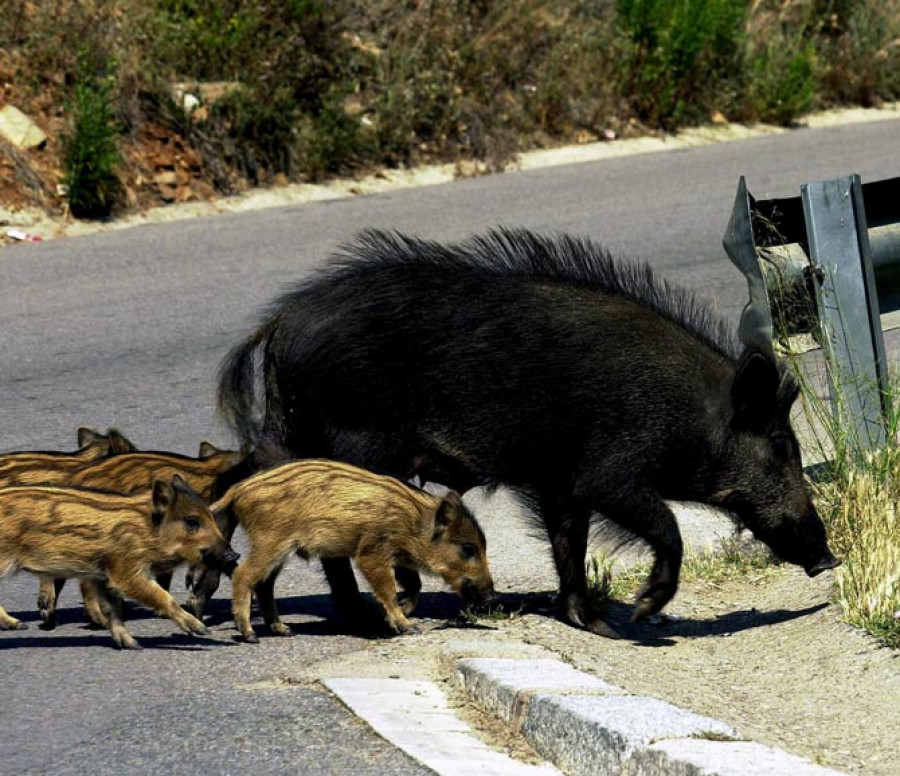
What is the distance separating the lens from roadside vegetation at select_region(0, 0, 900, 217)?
13.2 m

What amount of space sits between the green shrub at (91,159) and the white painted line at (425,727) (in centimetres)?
761

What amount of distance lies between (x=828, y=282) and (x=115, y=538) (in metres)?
2.94

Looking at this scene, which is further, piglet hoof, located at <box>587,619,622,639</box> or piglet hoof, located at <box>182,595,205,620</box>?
piglet hoof, located at <box>587,619,622,639</box>

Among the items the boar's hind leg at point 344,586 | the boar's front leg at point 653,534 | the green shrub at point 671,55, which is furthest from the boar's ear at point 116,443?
the green shrub at point 671,55

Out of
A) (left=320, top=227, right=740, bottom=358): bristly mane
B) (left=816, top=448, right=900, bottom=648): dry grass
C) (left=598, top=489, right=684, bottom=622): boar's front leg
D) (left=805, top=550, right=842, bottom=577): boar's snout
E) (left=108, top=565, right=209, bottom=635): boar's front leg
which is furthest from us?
(left=320, top=227, right=740, bottom=358): bristly mane

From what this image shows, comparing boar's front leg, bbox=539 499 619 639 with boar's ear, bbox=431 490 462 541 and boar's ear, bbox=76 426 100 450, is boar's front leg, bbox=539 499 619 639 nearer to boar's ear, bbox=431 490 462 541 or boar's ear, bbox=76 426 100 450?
boar's ear, bbox=431 490 462 541

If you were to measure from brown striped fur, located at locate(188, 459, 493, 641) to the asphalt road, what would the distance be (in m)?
0.22

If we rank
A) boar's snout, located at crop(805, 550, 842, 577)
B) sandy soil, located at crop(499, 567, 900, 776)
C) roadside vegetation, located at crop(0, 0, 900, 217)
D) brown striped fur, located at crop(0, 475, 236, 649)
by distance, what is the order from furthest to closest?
1. roadside vegetation, located at crop(0, 0, 900, 217)
2. boar's snout, located at crop(805, 550, 842, 577)
3. brown striped fur, located at crop(0, 475, 236, 649)
4. sandy soil, located at crop(499, 567, 900, 776)

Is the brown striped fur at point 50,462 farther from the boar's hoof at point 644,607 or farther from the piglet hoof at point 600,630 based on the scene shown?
the boar's hoof at point 644,607

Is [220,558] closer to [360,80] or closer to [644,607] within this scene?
[644,607]

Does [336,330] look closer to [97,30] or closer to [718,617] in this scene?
[718,617]

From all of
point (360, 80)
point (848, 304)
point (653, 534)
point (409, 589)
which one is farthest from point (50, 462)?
point (360, 80)

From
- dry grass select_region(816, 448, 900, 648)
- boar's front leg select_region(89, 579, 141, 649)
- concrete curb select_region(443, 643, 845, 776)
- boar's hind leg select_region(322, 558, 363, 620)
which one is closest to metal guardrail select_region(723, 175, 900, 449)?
dry grass select_region(816, 448, 900, 648)

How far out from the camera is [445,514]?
19.3ft
